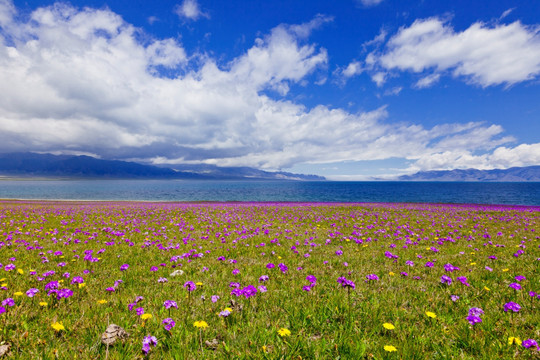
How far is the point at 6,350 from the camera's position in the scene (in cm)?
292

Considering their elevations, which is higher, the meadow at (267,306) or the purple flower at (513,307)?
the purple flower at (513,307)

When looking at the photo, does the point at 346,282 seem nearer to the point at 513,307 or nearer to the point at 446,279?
the point at 446,279

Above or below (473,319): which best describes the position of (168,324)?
below

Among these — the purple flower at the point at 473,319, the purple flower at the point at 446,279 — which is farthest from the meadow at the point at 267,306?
the purple flower at the point at 446,279

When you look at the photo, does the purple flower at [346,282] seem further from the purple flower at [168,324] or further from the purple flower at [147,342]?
the purple flower at [147,342]

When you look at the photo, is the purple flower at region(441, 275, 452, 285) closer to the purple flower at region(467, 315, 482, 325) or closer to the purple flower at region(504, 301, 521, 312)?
the purple flower at region(504, 301, 521, 312)

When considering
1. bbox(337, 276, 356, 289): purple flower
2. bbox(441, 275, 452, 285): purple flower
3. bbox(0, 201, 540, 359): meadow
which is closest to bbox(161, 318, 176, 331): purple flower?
bbox(0, 201, 540, 359): meadow

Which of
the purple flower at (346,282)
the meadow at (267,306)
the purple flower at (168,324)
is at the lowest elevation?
the meadow at (267,306)

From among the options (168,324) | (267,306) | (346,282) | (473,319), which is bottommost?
(267,306)

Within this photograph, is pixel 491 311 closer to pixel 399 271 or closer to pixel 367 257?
pixel 399 271

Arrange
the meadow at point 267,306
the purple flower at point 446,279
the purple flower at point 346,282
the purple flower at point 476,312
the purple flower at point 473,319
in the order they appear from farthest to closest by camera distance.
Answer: the purple flower at point 446,279 < the purple flower at point 346,282 < the purple flower at point 476,312 < the purple flower at point 473,319 < the meadow at point 267,306

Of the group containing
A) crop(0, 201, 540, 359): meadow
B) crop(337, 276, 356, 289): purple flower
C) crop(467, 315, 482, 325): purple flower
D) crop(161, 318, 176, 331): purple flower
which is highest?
crop(337, 276, 356, 289): purple flower

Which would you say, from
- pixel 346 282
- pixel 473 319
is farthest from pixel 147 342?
pixel 473 319

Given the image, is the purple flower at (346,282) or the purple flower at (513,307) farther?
the purple flower at (346,282)
